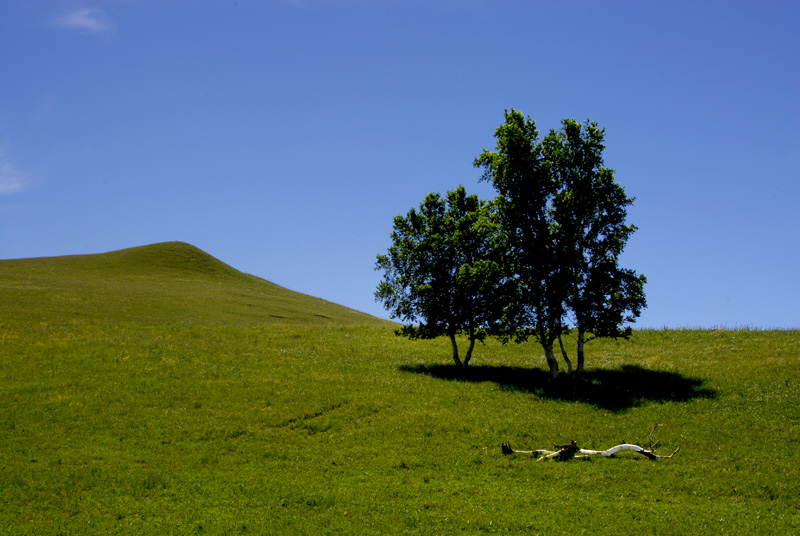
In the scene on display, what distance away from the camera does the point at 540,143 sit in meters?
43.8

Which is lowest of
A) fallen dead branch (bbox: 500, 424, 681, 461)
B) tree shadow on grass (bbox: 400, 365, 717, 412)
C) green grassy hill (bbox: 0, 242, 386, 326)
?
fallen dead branch (bbox: 500, 424, 681, 461)

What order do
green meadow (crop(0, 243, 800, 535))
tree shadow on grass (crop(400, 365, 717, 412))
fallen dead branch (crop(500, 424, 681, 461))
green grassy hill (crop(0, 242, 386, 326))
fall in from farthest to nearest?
green grassy hill (crop(0, 242, 386, 326)) → tree shadow on grass (crop(400, 365, 717, 412)) → fallen dead branch (crop(500, 424, 681, 461)) → green meadow (crop(0, 243, 800, 535))

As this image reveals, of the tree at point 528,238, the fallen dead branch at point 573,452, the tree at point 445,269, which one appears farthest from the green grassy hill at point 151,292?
the fallen dead branch at point 573,452

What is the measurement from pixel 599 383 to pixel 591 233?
37.2ft

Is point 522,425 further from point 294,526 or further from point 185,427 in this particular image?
point 185,427

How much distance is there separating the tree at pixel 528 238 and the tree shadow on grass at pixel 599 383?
2385 mm

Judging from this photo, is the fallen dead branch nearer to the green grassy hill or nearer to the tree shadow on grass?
the tree shadow on grass

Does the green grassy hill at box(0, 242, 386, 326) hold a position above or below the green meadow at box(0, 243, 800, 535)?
above

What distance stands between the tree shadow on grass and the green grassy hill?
120 feet

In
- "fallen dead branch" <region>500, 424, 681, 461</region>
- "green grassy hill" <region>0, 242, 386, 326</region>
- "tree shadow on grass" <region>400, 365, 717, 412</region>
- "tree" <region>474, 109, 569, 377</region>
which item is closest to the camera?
"fallen dead branch" <region>500, 424, 681, 461</region>

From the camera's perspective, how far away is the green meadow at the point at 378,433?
67.8 ft

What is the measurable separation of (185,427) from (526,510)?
1957 cm

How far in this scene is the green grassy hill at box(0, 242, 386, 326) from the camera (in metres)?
65.6

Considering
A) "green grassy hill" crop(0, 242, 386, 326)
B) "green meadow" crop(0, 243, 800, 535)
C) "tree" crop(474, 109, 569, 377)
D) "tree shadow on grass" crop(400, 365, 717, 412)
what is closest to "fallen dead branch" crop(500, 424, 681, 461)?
"green meadow" crop(0, 243, 800, 535)
